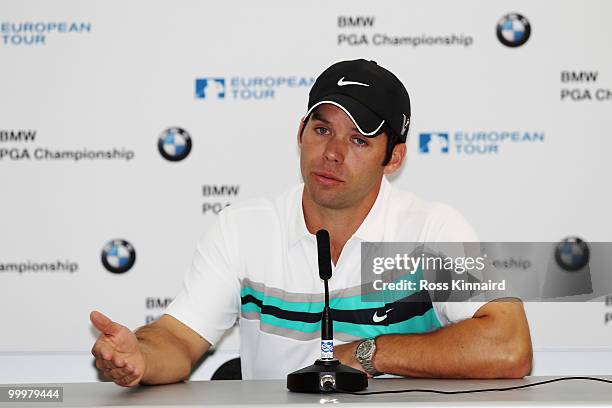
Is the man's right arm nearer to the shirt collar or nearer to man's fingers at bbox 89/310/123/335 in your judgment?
man's fingers at bbox 89/310/123/335

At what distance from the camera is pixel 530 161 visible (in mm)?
2973

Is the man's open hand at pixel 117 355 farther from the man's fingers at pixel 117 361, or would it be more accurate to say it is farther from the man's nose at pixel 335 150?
the man's nose at pixel 335 150

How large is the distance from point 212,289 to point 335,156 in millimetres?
457

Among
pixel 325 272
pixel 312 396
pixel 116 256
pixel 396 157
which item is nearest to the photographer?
pixel 312 396

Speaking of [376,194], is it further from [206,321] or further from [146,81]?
[146,81]

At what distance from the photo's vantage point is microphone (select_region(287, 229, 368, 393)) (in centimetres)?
154

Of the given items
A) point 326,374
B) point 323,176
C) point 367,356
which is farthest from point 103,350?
point 323,176

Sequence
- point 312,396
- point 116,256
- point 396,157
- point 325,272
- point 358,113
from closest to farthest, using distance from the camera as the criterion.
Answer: point 312,396, point 325,272, point 358,113, point 396,157, point 116,256

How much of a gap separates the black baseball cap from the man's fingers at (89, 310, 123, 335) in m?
0.78

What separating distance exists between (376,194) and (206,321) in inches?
22.6

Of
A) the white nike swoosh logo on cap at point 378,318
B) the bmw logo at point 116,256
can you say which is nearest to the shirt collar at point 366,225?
the white nike swoosh logo on cap at point 378,318

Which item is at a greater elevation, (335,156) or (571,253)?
(335,156)

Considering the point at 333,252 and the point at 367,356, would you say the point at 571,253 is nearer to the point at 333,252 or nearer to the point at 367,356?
the point at 333,252

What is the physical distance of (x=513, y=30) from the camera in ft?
9.82
